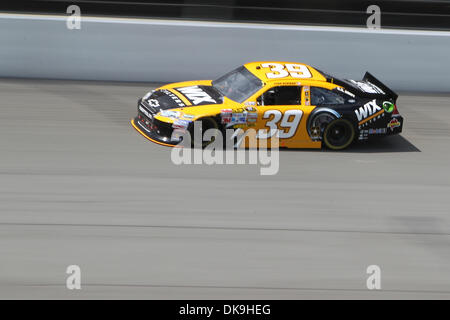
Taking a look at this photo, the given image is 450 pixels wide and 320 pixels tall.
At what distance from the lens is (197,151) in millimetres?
9367

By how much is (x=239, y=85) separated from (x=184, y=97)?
87 cm

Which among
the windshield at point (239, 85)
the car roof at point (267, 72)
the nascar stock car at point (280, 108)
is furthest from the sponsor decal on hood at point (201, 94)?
the car roof at point (267, 72)

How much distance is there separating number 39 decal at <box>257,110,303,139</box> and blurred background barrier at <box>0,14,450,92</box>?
4.14m

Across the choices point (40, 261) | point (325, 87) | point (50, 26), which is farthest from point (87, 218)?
point (50, 26)

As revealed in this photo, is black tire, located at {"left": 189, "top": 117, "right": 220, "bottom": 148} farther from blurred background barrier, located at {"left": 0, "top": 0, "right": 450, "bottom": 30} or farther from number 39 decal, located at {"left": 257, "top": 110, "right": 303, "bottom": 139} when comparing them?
blurred background barrier, located at {"left": 0, "top": 0, "right": 450, "bottom": 30}

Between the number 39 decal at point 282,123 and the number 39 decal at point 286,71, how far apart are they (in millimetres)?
619

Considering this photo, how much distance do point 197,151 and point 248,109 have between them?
0.96 meters

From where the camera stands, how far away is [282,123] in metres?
9.55

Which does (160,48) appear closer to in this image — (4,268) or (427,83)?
(427,83)

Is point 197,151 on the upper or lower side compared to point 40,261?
upper

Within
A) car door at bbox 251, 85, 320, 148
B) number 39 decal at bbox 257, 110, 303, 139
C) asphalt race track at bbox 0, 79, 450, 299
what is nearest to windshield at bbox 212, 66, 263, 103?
car door at bbox 251, 85, 320, 148

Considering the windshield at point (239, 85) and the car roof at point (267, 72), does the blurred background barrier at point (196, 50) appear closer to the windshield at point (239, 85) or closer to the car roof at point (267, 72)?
the windshield at point (239, 85)

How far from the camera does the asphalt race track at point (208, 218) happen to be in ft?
20.3

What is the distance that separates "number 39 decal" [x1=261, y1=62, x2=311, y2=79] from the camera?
983 centimetres
